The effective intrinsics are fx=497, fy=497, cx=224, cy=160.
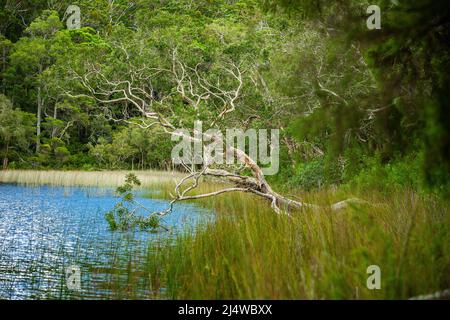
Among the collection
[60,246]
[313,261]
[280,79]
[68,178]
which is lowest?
[60,246]

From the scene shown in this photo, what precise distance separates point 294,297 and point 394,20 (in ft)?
5.08

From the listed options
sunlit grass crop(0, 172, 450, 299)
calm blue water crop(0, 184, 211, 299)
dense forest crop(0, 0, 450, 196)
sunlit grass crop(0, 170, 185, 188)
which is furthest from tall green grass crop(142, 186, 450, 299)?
sunlit grass crop(0, 170, 185, 188)

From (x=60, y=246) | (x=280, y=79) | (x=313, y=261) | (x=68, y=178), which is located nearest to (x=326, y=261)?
(x=313, y=261)

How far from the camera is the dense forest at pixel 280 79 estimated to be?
2873 millimetres

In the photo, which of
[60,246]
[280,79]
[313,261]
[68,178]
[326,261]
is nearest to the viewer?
[326,261]

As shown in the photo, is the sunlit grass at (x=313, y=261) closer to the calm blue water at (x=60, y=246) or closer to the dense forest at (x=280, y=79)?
the calm blue water at (x=60, y=246)

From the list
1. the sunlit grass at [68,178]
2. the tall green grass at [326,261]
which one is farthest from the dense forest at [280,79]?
the sunlit grass at [68,178]

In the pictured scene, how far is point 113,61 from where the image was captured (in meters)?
11.2

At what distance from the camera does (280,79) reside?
1088 centimetres

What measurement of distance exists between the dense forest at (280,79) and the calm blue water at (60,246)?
2.22 m

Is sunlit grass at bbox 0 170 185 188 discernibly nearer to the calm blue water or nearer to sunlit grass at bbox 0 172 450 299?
the calm blue water

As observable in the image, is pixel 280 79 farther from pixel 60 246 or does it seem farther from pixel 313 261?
pixel 313 261

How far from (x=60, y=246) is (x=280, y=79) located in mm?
6234
